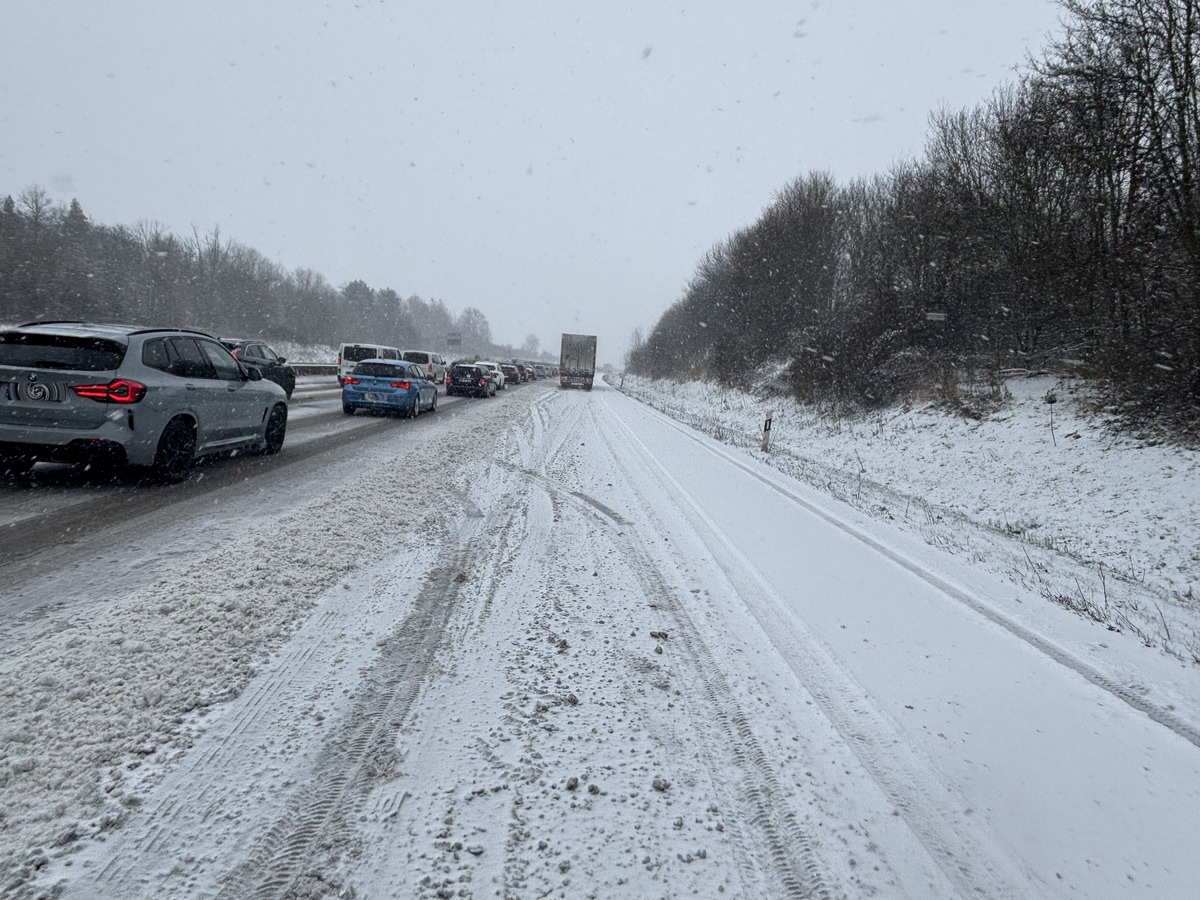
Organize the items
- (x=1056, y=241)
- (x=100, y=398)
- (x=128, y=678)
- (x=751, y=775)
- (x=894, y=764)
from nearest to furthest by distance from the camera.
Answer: (x=751, y=775) → (x=894, y=764) → (x=128, y=678) → (x=100, y=398) → (x=1056, y=241)

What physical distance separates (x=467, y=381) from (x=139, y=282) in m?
51.4

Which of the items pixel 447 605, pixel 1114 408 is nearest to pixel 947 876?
pixel 447 605

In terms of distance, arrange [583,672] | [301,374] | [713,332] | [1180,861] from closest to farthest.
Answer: [1180,861], [583,672], [301,374], [713,332]

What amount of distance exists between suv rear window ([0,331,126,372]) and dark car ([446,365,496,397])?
2040 cm

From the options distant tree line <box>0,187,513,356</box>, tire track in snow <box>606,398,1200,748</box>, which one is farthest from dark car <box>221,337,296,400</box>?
distant tree line <box>0,187,513,356</box>

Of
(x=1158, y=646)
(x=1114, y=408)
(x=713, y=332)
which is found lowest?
(x=1158, y=646)

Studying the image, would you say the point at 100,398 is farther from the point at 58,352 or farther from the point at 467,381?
the point at 467,381

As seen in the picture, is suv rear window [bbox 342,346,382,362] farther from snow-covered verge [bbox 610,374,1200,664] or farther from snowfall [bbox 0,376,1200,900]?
snowfall [bbox 0,376,1200,900]

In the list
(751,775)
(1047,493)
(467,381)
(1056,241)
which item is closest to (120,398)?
(751,775)

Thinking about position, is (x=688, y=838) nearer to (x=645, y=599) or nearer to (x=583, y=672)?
(x=583, y=672)

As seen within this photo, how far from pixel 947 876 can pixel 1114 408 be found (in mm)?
12620

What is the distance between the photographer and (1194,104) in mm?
10680

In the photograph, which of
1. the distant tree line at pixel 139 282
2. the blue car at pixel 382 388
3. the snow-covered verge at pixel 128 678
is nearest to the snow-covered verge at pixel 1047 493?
→ the snow-covered verge at pixel 128 678

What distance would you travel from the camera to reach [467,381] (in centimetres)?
2697
